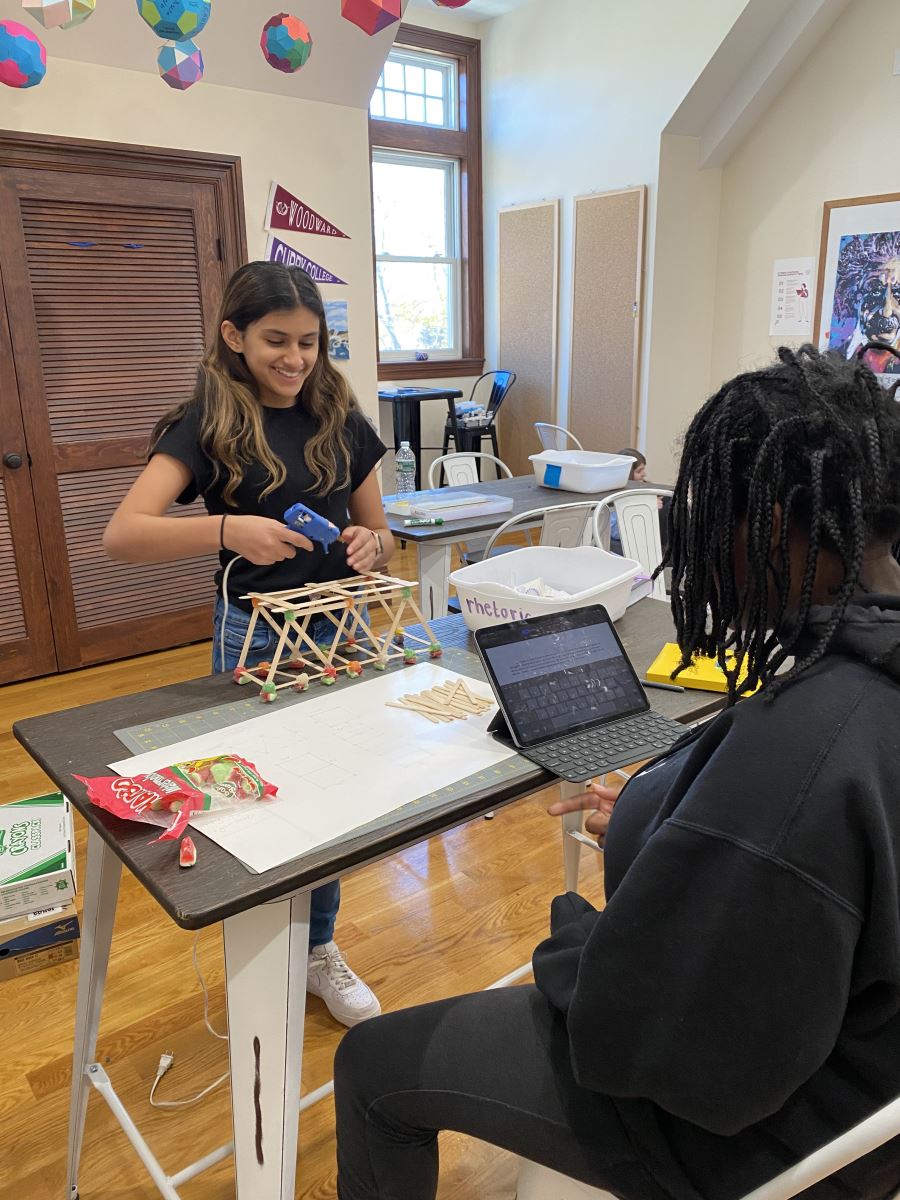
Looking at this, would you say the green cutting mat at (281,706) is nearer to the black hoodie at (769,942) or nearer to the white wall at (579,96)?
the black hoodie at (769,942)

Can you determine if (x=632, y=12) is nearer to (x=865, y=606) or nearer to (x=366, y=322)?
(x=366, y=322)

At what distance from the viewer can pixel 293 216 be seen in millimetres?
3689

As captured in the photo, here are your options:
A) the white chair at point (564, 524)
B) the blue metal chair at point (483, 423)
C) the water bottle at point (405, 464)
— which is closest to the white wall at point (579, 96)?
the blue metal chair at point (483, 423)

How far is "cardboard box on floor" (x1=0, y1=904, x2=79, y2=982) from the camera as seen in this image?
6.16 ft

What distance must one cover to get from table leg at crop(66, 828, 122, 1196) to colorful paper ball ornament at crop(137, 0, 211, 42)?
1.84 m

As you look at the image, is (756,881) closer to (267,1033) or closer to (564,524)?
(267,1033)

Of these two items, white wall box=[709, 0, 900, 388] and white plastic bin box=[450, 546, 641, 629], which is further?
white wall box=[709, 0, 900, 388]

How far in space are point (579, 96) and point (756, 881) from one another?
5543 millimetres

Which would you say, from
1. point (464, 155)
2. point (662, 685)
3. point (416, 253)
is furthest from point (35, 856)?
point (464, 155)

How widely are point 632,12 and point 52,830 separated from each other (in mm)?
4928

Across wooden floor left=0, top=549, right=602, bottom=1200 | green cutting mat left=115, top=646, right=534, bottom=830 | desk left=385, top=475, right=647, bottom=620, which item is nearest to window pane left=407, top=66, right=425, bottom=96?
desk left=385, top=475, right=647, bottom=620

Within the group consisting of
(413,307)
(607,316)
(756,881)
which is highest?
(413,307)

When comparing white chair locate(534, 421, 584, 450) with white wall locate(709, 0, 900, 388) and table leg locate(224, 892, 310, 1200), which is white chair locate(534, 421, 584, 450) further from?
table leg locate(224, 892, 310, 1200)

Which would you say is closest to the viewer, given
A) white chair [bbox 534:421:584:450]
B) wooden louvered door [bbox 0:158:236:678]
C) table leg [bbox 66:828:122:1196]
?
table leg [bbox 66:828:122:1196]
